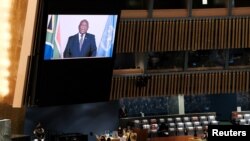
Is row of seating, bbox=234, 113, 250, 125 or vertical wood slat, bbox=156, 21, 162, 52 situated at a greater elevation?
vertical wood slat, bbox=156, 21, 162, 52

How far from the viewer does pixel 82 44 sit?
8.12m

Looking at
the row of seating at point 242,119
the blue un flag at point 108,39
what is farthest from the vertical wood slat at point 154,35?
the row of seating at point 242,119

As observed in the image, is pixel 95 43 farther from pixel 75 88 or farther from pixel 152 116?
pixel 152 116

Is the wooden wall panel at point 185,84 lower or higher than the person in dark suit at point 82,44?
lower

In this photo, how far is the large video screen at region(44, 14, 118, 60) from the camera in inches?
297

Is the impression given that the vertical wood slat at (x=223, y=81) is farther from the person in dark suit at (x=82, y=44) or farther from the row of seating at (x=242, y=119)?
the person in dark suit at (x=82, y=44)

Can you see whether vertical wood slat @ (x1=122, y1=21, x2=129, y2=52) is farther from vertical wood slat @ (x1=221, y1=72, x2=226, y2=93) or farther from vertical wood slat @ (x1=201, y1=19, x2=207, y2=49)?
vertical wood slat @ (x1=221, y1=72, x2=226, y2=93)

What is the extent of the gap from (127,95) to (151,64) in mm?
1002

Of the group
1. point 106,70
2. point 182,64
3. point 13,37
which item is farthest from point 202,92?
point 13,37

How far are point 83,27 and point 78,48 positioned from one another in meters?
0.38

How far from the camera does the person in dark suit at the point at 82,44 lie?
797 cm

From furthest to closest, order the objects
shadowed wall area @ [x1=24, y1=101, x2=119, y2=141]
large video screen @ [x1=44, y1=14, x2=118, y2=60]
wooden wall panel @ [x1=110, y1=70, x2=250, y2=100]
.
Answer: wooden wall panel @ [x1=110, y1=70, x2=250, y2=100], shadowed wall area @ [x1=24, y1=101, x2=119, y2=141], large video screen @ [x1=44, y1=14, x2=118, y2=60]

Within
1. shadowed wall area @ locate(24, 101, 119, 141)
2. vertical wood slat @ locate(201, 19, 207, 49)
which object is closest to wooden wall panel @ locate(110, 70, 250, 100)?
shadowed wall area @ locate(24, 101, 119, 141)

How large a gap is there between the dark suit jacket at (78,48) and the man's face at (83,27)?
3.6 inches
